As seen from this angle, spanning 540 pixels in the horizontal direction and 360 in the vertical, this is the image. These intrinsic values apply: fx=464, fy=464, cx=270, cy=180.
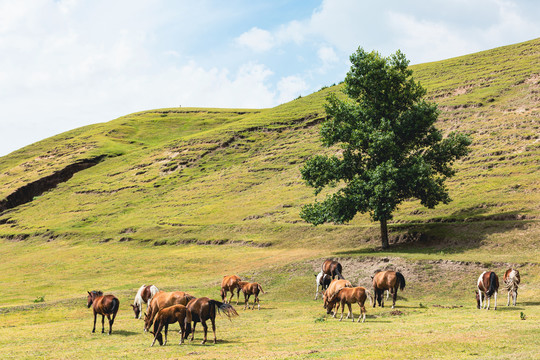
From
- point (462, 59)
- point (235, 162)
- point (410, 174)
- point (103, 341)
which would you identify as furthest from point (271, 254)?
point (462, 59)

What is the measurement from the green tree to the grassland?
4.47 meters

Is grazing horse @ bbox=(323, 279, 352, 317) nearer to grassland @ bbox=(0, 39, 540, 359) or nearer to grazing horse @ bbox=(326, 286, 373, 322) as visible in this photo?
grazing horse @ bbox=(326, 286, 373, 322)

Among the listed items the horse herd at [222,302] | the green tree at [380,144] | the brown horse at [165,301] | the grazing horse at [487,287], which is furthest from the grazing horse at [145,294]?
the green tree at [380,144]

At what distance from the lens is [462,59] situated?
14250cm

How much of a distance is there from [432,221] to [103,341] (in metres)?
42.0

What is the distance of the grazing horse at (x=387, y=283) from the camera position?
29.0 m

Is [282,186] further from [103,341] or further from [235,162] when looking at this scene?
Result: [103,341]

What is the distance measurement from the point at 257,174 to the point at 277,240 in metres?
46.3

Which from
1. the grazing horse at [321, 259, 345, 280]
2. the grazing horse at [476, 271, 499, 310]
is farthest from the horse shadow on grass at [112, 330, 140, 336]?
the grazing horse at [476, 271, 499, 310]

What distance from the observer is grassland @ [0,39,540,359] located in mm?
19984

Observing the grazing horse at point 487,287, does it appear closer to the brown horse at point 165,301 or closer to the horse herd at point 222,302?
the horse herd at point 222,302

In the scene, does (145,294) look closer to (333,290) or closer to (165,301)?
(165,301)

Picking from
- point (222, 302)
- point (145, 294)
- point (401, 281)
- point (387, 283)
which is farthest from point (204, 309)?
point (401, 281)

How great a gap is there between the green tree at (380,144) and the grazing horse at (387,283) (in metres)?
15.9
